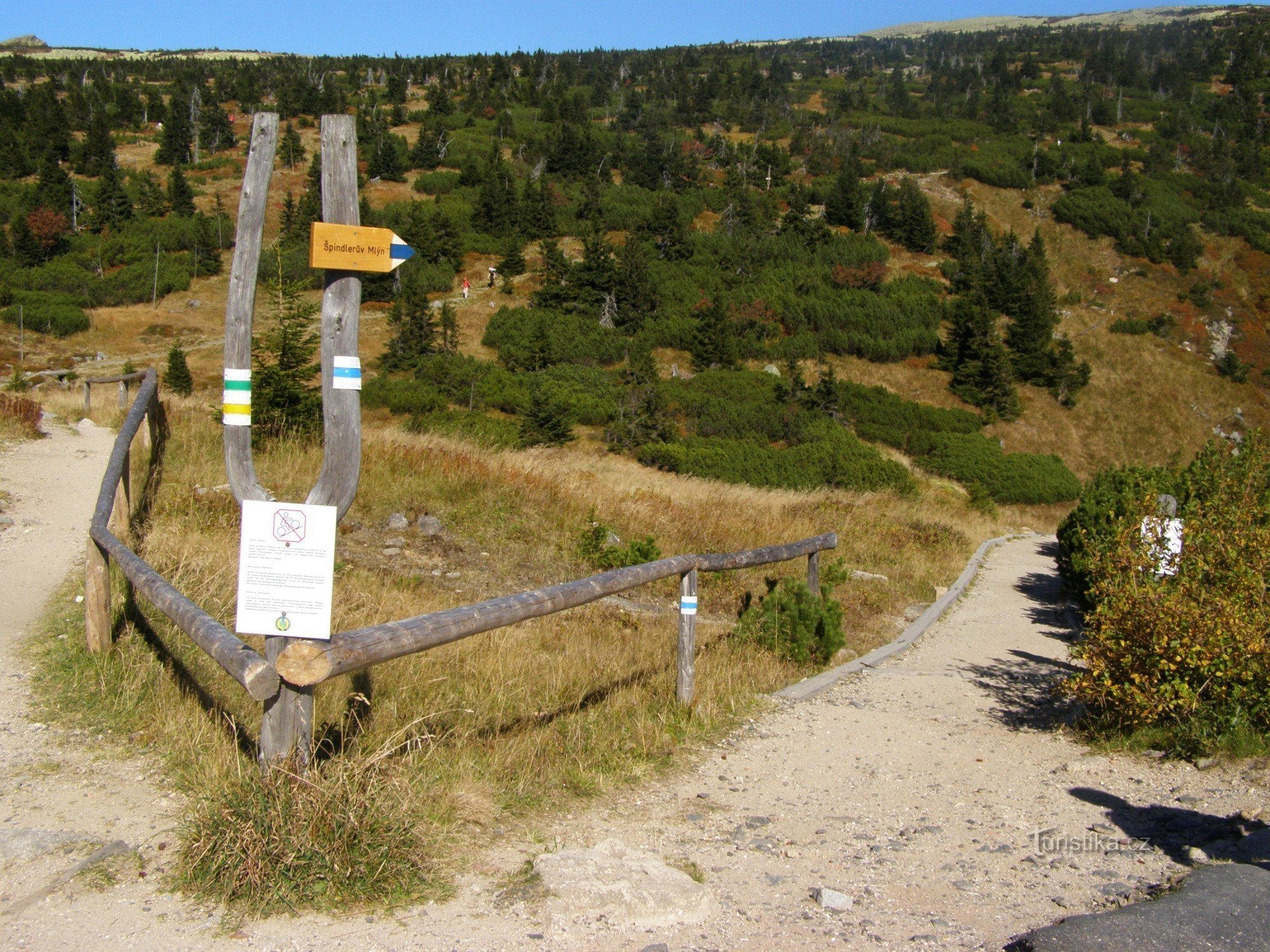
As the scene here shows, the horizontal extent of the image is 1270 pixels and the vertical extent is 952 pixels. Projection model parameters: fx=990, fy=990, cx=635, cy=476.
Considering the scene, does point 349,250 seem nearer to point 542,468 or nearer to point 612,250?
point 542,468

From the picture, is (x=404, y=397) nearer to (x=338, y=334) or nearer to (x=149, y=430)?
(x=149, y=430)

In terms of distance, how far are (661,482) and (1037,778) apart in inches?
444

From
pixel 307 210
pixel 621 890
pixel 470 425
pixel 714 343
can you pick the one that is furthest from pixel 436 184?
pixel 621 890

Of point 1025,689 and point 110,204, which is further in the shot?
point 110,204

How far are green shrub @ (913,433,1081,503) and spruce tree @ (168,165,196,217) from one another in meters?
41.6

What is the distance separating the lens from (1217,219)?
202 ft

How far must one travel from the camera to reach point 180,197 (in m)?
54.6

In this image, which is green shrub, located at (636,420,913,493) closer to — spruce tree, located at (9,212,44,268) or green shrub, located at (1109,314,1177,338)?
green shrub, located at (1109,314,1177,338)

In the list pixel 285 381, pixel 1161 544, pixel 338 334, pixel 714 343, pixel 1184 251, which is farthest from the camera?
pixel 1184 251

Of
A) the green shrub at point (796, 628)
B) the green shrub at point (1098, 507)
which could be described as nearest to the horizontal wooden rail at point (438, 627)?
the green shrub at point (796, 628)

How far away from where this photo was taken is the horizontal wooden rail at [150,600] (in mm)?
3541

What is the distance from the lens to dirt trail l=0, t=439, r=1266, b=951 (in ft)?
10.4

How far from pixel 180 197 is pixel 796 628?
56.5 m

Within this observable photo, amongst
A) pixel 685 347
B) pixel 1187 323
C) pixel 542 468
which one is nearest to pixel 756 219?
pixel 685 347
